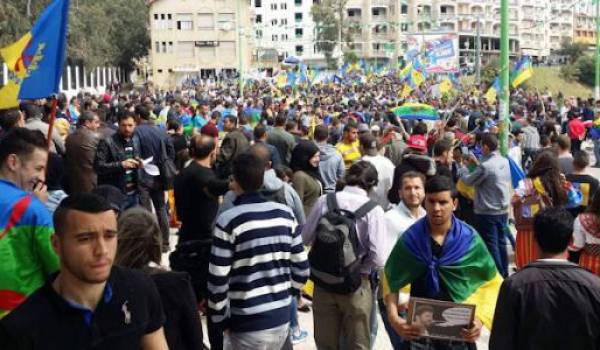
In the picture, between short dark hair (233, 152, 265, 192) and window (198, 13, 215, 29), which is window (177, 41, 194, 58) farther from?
short dark hair (233, 152, 265, 192)

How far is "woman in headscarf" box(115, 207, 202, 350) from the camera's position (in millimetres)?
3525

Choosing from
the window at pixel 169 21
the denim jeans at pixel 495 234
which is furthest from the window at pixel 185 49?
the denim jeans at pixel 495 234

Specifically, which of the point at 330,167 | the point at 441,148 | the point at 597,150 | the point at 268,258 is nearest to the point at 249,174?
the point at 268,258

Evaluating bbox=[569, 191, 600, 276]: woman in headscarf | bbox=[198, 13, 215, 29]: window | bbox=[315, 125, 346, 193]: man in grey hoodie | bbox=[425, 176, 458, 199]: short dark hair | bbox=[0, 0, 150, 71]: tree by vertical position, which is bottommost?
bbox=[569, 191, 600, 276]: woman in headscarf

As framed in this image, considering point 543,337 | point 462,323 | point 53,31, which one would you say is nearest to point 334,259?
point 462,323

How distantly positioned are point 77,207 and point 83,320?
1.28 ft

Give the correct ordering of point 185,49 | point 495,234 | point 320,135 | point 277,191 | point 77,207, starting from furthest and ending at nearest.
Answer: point 185,49 < point 320,135 < point 495,234 < point 277,191 < point 77,207

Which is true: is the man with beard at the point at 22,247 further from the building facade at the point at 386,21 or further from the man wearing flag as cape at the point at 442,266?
the building facade at the point at 386,21

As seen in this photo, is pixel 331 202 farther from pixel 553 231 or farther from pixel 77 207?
pixel 77 207

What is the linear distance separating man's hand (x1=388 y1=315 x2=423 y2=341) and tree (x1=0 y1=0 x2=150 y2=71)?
103ft

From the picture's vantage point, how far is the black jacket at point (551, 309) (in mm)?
3758

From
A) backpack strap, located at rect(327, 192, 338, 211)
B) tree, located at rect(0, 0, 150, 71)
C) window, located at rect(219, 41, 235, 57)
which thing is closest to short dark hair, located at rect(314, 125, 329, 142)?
backpack strap, located at rect(327, 192, 338, 211)

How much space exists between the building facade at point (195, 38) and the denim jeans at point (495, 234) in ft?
249

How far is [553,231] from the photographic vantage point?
390 cm
